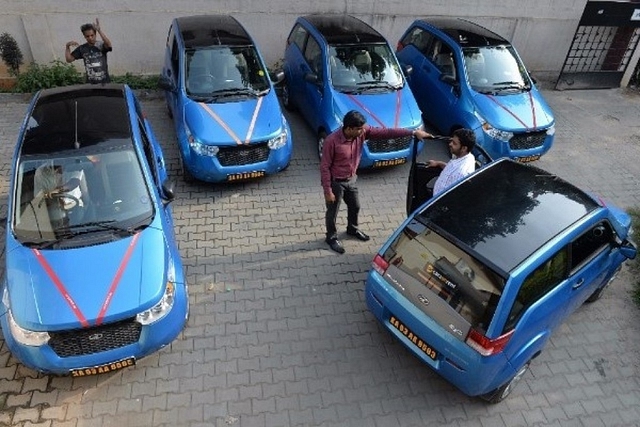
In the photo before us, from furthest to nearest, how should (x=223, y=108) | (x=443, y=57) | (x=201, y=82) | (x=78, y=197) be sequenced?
(x=443, y=57), (x=201, y=82), (x=223, y=108), (x=78, y=197)

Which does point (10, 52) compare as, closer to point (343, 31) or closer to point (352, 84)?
point (343, 31)

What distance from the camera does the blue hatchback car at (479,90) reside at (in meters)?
7.57

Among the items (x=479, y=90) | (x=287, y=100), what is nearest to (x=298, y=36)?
(x=287, y=100)

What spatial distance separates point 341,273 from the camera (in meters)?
5.71

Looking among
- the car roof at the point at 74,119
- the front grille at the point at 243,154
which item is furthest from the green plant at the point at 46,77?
the front grille at the point at 243,154

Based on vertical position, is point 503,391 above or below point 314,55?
below

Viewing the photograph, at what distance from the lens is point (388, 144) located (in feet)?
23.5

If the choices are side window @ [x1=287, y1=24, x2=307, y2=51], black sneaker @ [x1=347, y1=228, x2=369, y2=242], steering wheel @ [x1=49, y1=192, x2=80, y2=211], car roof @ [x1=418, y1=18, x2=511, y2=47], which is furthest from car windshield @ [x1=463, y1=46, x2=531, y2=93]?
steering wheel @ [x1=49, y1=192, x2=80, y2=211]

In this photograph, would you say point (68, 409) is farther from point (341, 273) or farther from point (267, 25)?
point (267, 25)

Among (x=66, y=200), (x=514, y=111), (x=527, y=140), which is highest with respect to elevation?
(x=66, y=200)

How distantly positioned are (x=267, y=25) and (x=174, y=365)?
25.5 feet

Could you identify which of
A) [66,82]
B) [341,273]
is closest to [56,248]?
[341,273]

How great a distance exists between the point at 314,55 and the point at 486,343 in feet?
19.4

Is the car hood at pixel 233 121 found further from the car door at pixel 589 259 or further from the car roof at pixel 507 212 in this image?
the car door at pixel 589 259
